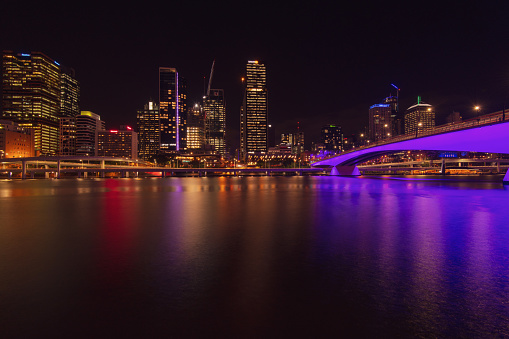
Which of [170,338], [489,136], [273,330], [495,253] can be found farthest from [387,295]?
[489,136]

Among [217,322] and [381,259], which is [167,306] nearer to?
[217,322]

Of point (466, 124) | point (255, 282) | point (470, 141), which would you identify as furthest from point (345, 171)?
point (255, 282)

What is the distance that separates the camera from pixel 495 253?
28.6 feet

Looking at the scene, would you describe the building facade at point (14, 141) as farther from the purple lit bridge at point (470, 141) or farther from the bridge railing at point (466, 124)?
the bridge railing at point (466, 124)

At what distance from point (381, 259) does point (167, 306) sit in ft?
19.0

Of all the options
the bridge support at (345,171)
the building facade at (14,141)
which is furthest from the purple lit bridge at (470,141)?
the building facade at (14,141)

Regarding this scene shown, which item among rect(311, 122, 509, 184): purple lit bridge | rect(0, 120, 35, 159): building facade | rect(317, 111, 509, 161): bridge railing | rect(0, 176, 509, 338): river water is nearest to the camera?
rect(0, 176, 509, 338): river water

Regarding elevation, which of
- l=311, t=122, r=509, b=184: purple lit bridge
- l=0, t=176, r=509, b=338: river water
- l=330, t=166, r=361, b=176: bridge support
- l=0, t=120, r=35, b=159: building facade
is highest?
l=0, t=120, r=35, b=159: building facade

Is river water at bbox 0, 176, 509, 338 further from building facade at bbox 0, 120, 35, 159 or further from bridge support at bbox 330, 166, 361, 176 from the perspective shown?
building facade at bbox 0, 120, 35, 159

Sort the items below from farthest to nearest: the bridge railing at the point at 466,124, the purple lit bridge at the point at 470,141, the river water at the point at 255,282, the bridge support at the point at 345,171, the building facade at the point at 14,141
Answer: the building facade at the point at 14,141 → the bridge support at the point at 345,171 → the purple lit bridge at the point at 470,141 → the bridge railing at the point at 466,124 → the river water at the point at 255,282

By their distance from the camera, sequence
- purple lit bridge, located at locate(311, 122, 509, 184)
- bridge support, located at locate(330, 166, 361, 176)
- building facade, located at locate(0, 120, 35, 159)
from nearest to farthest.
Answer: purple lit bridge, located at locate(311, 122, 509, 184)
bridge support, located at locate(330, 166, 361, 176)
building facade, located at locate(0, 120, 35, 159)

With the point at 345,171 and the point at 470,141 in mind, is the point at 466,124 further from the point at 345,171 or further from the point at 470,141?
the point at 345,171

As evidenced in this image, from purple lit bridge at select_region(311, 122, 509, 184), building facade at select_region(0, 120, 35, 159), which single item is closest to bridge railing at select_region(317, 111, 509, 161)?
purple lit bridge at select_region(311, 122, 509, 184)

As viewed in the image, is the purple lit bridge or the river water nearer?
the river water
